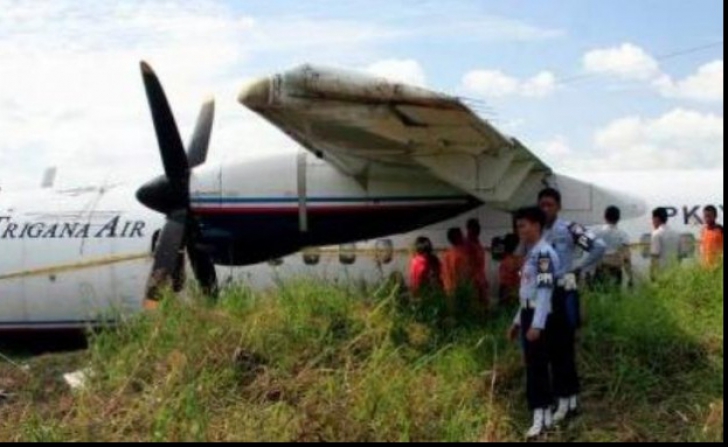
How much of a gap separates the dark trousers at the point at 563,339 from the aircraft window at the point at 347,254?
578 centimetres

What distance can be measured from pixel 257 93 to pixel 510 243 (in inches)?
187

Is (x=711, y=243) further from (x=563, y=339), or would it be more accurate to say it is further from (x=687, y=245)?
(x=563, y=339)

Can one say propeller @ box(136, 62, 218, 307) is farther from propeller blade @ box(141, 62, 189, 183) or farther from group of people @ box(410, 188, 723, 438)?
group of people @ box(410, 188, 723, 438)

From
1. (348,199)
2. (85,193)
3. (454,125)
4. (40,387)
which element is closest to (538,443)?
(454,125)

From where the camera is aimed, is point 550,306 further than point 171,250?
No

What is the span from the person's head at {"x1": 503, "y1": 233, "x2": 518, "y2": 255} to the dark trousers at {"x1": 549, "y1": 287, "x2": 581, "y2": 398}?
14.6 feet

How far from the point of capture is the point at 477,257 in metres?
11.6

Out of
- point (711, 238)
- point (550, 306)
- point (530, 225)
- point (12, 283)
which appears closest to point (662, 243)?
point (711, 238)

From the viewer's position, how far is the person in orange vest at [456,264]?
36.3 ft

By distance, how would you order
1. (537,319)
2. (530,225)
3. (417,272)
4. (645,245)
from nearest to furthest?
(537,319), (530,225), (417,272), (645,245)

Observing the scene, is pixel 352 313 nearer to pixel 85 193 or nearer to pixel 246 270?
pixel 246 270

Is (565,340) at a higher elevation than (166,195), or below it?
below

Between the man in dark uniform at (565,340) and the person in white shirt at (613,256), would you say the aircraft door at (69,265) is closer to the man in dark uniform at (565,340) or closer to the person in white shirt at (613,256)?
the person in white shirt at (613,256)

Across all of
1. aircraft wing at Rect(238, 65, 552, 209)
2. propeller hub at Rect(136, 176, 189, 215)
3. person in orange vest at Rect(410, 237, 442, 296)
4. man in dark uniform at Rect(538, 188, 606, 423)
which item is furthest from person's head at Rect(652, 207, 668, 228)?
propeller hub at Rect(136, 176, 189, 215)
